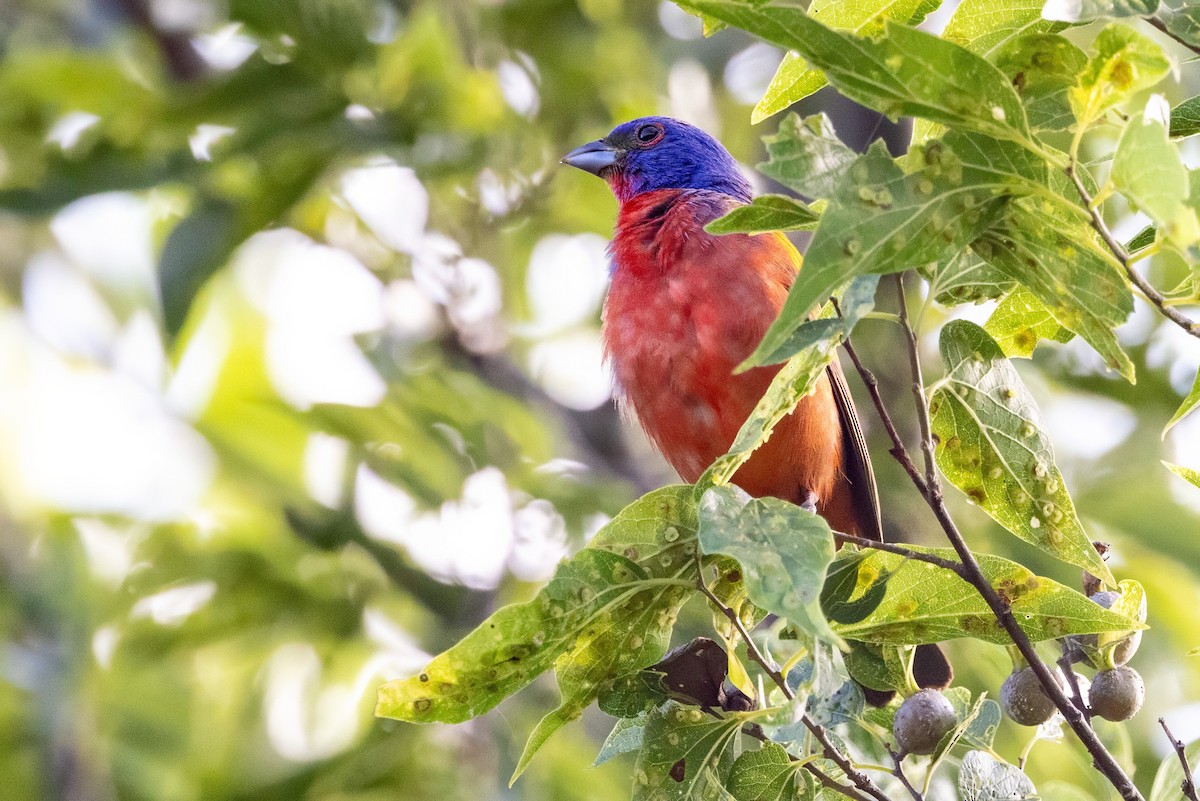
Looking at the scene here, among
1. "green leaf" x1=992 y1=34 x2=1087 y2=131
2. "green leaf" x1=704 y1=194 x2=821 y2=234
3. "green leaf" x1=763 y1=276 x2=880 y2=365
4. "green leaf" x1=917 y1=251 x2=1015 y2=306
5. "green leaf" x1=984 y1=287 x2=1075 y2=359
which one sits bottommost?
"green leaf" x1=984 y1=287 x2=1075 y2=359

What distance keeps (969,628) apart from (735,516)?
0.72 metres

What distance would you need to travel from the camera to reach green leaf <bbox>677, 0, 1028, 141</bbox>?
1.68 m

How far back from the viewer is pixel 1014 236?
1936 mm

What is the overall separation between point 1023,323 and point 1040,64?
652mm

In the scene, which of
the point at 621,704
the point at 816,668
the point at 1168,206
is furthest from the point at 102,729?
the point at 1168,206

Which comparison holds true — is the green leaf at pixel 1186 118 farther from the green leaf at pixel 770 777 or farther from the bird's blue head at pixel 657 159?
the bird's blue head at pixel 657 159

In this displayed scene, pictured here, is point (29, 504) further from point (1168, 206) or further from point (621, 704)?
point (1168, 206)

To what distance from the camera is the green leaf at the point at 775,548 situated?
1.69 m

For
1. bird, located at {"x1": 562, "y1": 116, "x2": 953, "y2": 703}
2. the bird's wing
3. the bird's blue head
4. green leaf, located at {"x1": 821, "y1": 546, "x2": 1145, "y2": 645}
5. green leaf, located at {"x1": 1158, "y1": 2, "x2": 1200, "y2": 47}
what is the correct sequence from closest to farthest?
1. green leaf, located at {"x1": 1158, "y1": 2, "x2": 1200, "y2": 47}
2. green leaf, located at {"x1": 821, "y1": 546, "x2": 1145, "y2": 645}
3. bird, located at {"x1": 562, "y1": 116, "x2": 953, "y2": 703}
4. the bird's wing
5. the bird's blue head

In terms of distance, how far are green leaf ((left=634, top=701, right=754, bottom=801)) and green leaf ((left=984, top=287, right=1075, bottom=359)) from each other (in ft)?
2.82

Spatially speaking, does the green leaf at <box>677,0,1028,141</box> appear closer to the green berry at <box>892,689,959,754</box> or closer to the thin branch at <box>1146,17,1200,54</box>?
the thin branch at <box>1146,17,1200,54</box>

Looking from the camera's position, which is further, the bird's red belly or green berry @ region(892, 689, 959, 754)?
the bird's red belly

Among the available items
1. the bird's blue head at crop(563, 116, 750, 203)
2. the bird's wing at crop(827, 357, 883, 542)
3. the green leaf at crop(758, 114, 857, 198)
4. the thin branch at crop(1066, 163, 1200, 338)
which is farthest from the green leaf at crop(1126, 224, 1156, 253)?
the bird's blue head at crop(563, 116, 750, 203)

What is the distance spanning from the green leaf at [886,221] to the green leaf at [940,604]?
0.68 m
